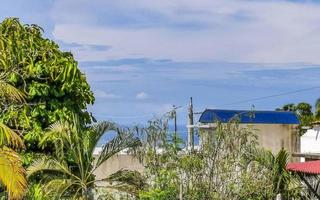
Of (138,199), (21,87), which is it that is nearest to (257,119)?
(138,199)

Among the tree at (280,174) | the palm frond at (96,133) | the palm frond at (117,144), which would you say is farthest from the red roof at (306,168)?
the palm frond at (96,133)

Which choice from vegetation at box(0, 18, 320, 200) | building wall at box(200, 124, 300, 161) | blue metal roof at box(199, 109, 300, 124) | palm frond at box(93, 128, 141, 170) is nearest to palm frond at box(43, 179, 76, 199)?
vegetation at box(0, 18, 320, 200)

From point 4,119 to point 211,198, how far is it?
460 centimetres

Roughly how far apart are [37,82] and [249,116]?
573cm

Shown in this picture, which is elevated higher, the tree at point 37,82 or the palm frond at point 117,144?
the tree at point 37,82

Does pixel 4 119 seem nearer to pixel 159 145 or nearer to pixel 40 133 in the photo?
pixel 40 133

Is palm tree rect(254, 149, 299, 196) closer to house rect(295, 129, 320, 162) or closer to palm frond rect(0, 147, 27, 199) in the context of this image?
palm frond rect(0, 147, 27, 199)

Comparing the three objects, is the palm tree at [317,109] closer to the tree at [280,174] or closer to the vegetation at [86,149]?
the tree at [280,174]

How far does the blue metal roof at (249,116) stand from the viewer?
16234 mm

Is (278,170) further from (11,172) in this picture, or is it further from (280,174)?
(11,172)

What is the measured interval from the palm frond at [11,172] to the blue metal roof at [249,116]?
6439 mm

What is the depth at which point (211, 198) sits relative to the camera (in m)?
14.1

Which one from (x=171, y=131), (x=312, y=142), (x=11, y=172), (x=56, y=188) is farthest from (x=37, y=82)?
(x=312, y=142)

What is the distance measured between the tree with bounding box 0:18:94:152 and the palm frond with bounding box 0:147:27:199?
391 centimetres
